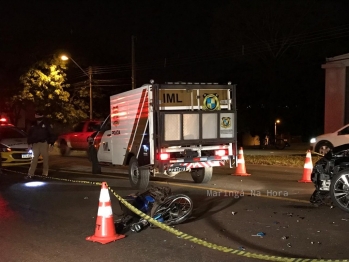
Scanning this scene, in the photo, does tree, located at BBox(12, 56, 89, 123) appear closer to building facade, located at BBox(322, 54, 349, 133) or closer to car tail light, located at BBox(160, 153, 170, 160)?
building facade, located at BBox(322, 54, 349, 133)

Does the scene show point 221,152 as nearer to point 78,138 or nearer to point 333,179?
point 333,179

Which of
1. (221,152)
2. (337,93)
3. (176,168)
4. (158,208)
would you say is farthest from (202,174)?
(337,93)

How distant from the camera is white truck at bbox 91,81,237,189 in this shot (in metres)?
10.6

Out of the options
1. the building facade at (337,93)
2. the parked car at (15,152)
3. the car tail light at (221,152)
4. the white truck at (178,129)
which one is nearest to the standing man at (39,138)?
the parked car at (15,152)

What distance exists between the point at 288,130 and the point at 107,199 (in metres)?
37.0

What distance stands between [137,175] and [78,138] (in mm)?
11618

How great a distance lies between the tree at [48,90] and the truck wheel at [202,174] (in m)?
19.3

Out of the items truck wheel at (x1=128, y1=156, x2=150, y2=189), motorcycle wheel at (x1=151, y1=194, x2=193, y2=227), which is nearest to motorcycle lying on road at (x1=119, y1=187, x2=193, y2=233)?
motorcycle wheel at (x1=151, y1=194, x2=193, y2=227)

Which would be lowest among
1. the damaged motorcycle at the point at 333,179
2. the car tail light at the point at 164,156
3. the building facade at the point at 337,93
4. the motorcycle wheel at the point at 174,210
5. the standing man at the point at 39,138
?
the motorcycle wheel at the point at 174,210

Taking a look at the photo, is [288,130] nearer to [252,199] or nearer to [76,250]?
[252,199]

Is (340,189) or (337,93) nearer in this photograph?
(340,189)

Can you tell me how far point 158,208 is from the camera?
7262 millimetres

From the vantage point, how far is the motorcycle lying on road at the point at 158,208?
722 cm

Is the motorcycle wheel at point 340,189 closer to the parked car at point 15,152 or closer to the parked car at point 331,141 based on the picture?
the parked car at point 15,152
